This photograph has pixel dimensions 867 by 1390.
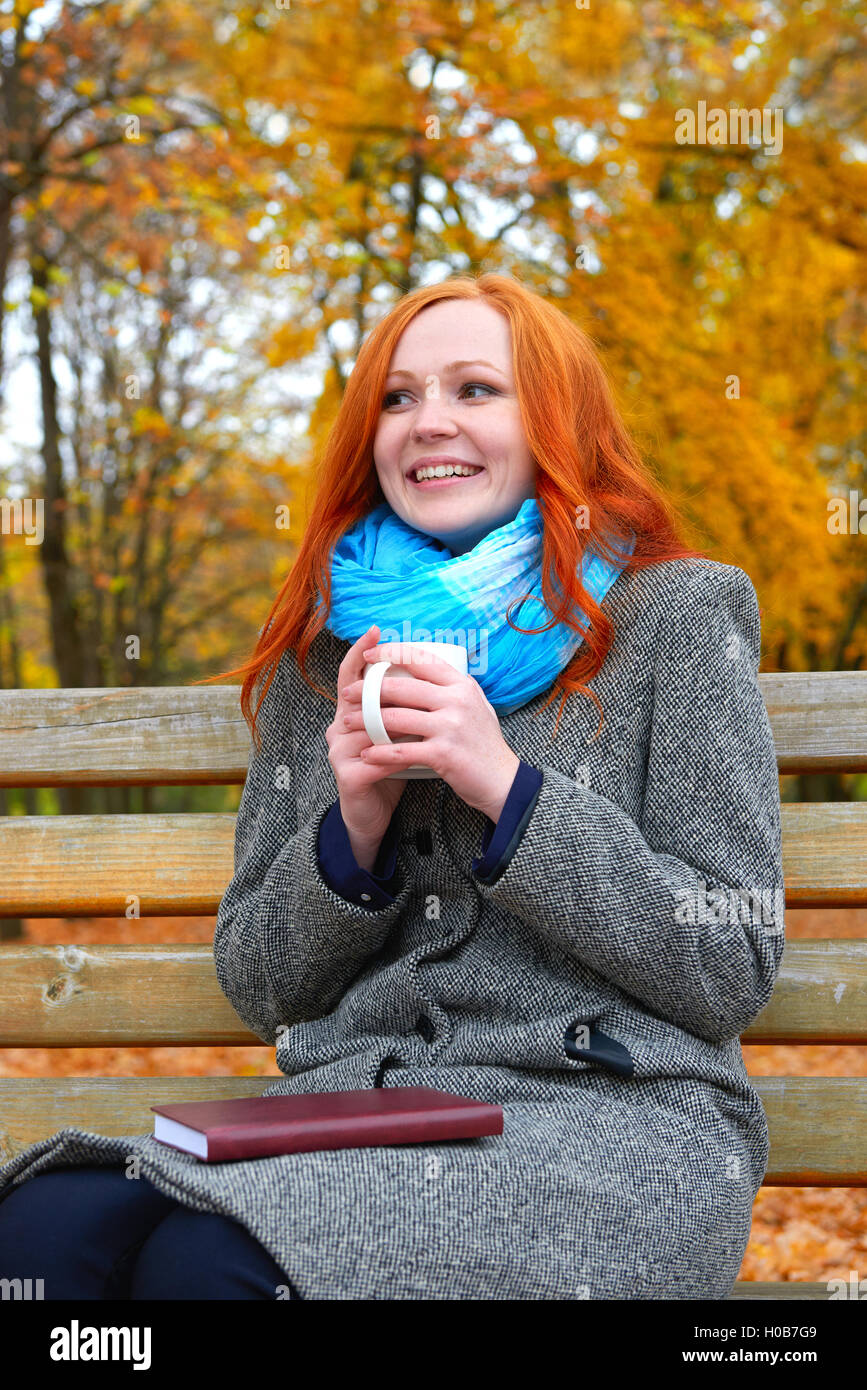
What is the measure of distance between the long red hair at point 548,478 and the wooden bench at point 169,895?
1.10 feet

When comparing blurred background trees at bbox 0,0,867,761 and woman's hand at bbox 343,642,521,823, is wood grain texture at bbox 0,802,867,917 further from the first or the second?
blurred background trees at bbox 0,0,867,761

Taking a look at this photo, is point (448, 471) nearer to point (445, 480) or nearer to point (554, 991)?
point (445, 480)

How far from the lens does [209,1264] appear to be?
1503mm

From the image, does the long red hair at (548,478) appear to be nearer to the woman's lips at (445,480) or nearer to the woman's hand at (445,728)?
the woman's lips at (445,480)

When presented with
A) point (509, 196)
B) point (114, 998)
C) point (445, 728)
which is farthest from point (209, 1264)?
point (509, 196)

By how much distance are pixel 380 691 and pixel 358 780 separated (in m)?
0.15

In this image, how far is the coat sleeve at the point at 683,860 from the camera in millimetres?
1797

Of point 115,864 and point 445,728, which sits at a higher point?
point 445,728

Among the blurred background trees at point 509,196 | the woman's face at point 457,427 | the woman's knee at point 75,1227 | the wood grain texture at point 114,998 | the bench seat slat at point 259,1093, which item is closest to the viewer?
the woman's knee at point 75,1227

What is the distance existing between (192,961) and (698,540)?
1.23 m

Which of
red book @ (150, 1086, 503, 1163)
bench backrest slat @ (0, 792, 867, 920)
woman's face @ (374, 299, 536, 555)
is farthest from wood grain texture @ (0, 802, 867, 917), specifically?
red book @ (150, 1086, 503, 1163)

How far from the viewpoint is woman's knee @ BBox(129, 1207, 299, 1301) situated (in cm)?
149

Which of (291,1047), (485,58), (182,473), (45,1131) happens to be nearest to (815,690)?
(291,1047)

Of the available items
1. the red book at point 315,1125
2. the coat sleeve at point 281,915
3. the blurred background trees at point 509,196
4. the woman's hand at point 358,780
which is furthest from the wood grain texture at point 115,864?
the blurred background trees at point 509,196
